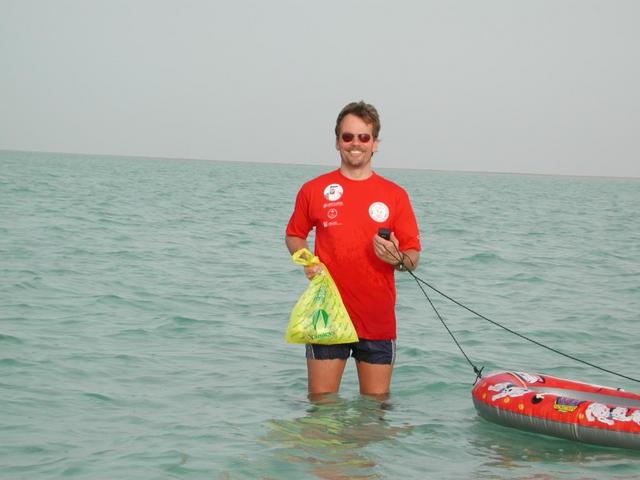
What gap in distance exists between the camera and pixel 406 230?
552 cm

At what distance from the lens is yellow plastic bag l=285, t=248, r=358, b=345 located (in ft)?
18.1

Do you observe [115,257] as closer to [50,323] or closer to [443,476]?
[50,323]

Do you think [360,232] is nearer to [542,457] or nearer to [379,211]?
[379,211]

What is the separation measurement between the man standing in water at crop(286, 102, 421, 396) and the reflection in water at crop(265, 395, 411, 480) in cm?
47

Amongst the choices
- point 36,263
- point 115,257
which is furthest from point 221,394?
point 115,257

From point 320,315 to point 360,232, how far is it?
1.74 feet

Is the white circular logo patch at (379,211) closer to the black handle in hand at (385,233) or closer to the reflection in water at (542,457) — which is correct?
the black handle in hand at (385,233)

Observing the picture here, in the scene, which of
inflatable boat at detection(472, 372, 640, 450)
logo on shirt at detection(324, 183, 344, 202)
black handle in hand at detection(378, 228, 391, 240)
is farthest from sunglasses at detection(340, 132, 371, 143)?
inflatable boat at detection(472, 372, 640, 450)

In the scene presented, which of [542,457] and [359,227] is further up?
[359,227]

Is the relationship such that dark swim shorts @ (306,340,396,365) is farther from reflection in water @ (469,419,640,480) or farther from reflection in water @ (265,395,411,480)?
reflection in water @ (469,419,640,480)

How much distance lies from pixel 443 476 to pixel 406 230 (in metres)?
1.40

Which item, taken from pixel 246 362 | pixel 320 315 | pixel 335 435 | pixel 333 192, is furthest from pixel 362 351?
pixel 246 362

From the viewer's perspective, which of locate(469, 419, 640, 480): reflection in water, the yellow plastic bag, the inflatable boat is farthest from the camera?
the inflatable boat

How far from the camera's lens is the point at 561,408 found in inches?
229
